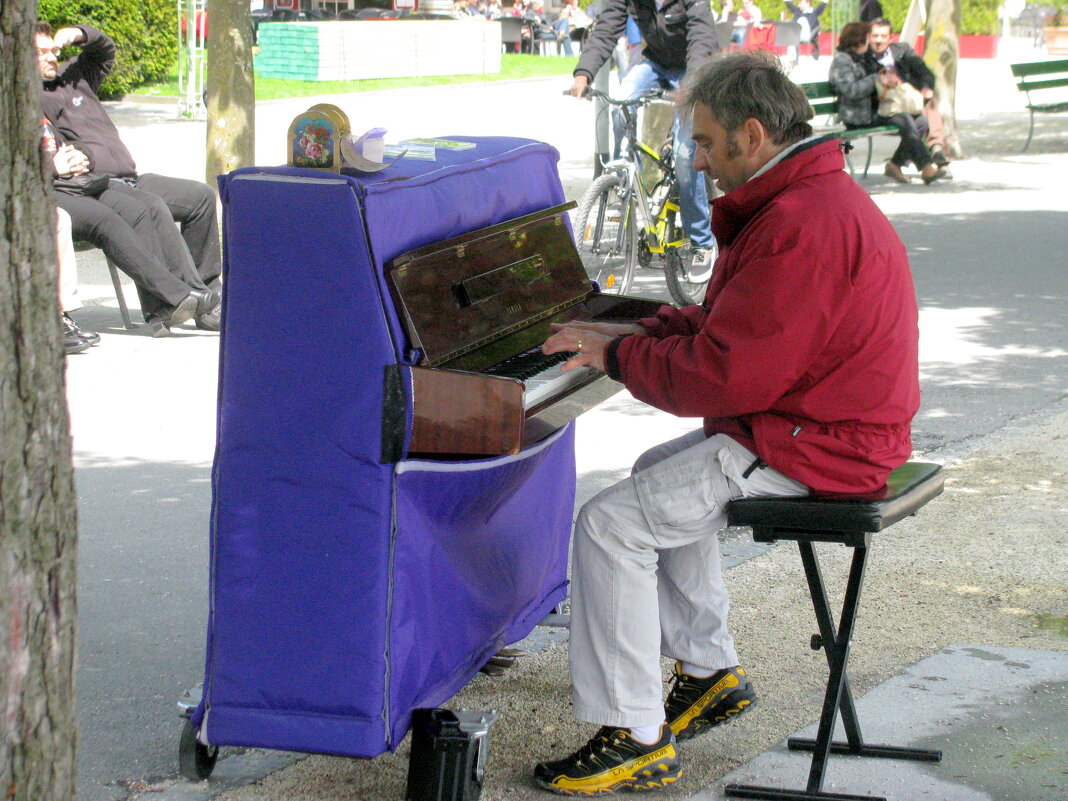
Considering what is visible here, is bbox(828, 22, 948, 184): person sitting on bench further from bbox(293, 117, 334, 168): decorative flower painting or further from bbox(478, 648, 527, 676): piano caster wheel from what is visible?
bbox(293, 117, 334, 168): decorative flower painting

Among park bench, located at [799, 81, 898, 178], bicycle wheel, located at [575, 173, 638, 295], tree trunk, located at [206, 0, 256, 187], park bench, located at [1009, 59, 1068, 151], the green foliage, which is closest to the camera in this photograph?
bicycle wheel, located at [575, 173, 638, 295]

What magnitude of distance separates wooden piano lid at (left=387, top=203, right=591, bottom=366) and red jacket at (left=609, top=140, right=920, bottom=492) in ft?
1.32

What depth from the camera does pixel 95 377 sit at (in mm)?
6727

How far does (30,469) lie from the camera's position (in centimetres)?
196

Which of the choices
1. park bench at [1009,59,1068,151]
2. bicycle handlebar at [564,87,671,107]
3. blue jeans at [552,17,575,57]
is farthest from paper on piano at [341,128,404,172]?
blue jeans at [552,17,575,57]

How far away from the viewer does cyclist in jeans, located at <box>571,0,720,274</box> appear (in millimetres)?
8023

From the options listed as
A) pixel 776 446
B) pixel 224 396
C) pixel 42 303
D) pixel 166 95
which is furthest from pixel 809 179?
pixel 166 95

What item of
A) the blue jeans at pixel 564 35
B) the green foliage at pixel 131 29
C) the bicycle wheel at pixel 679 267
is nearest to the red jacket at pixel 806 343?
the bicycle wheel at pixel 679 267

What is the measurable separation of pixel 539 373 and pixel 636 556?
487 mm

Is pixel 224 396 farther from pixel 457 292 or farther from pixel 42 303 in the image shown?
pixel 42 303

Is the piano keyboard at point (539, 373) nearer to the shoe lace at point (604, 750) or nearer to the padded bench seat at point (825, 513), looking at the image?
the padded bench seat at point (825, 513)

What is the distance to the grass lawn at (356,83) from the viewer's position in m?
23.4

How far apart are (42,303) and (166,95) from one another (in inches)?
834

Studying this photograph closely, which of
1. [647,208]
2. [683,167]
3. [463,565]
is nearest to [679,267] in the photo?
[647,208]
